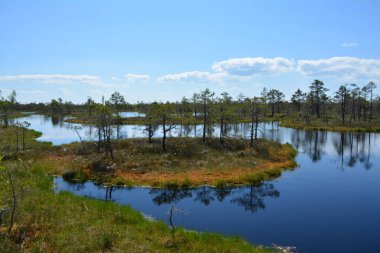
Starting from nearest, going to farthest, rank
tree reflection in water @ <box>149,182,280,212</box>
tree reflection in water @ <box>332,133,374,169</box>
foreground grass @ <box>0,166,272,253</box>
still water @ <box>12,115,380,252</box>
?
foreground grass @ <box>0,166,272,253</box>
still water @ <box>12,115,380,252</box>
tree reflection in water @ <box>149,182,280,212</box>
tree reflection in water @ <box>332,133,374,169</box>

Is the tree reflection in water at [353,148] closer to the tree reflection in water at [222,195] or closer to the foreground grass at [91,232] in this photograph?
the tree reflection in water at [222,195]

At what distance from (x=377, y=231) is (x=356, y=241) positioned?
3.07 metres

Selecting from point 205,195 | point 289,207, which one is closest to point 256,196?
point 289,207

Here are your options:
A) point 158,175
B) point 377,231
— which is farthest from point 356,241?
point 158,175

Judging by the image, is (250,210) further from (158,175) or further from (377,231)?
(158,175)

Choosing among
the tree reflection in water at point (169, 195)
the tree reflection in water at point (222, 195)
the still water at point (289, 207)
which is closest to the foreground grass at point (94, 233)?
the still water at point (289, 207)

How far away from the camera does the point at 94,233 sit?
1769 cm

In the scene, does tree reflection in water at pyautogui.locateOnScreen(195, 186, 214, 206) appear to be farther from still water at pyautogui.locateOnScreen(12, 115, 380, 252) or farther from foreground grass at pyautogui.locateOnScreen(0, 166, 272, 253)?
foreground grass at pyautogui.locateOnScreen(0, 166, 272, 253)

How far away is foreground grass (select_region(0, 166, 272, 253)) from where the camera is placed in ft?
54.5

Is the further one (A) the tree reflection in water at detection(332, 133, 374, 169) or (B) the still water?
(A) the tree reflection in water at detection(332, 133, 374, 169)

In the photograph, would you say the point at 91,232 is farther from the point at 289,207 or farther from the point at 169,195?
the point at 289,207

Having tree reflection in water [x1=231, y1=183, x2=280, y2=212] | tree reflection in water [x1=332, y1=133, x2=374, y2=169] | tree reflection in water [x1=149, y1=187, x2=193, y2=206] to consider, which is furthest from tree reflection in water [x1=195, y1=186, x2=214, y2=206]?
tree reflection in water [x1=332, y1=133, x2=374, y2=169]

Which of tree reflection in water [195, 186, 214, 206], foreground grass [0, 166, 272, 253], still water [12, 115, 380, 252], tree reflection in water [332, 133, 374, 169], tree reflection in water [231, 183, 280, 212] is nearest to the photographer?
foreground grass [0, 166, 272, 253]

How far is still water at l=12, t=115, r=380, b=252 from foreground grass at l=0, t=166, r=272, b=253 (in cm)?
431
